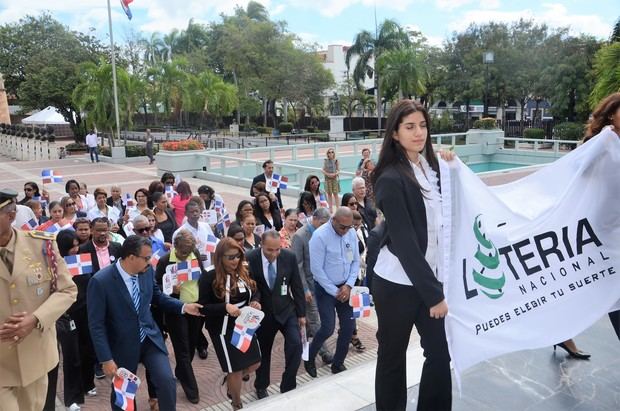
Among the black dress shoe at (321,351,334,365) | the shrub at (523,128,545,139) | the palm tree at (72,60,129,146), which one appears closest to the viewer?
the black dress shoe at (321,351,334,365)

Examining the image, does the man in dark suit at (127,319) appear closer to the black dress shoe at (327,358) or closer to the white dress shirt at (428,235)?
the white dress shirt at (428,235)

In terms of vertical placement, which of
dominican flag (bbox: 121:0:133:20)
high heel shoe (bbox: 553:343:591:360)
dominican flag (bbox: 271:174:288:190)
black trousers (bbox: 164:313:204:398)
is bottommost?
black trousers (bbox: 164:313:204:398)

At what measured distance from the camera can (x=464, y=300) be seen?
10.0ft

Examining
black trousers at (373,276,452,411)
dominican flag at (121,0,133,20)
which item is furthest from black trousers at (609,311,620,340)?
dominican flag at (121,0,133,20)

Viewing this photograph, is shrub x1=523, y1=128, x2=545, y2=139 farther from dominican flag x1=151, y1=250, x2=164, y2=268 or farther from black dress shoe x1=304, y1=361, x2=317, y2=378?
dominican flag x1=151, y1=250, x2=164, y2=268

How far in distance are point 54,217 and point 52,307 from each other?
4.31 m

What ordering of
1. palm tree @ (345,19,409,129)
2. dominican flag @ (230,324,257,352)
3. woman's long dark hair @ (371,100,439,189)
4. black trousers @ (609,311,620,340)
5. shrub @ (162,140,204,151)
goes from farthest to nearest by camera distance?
palm tree @ (345,19,409,129)
shrub @ (162,140,204,151)
dominican flag @ (230,324,257,352)
black trousers @ (609,311,620,340)
woman's long dark hair @ (371,100,439,189)

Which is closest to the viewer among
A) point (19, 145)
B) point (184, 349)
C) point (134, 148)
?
point (184, 349)

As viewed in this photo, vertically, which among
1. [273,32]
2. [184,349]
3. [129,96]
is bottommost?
[184,349]

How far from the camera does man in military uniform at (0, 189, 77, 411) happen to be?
3.10 metres

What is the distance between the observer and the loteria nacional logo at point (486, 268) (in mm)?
3131

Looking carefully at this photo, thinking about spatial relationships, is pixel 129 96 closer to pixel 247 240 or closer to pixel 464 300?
pixel 247 240

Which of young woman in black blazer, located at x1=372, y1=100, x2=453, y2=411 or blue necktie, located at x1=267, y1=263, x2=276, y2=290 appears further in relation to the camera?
blue necktie, located at x1=267, y1=263, x2=276, y2=290

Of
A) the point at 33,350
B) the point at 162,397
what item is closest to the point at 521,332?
the point at 162,397
